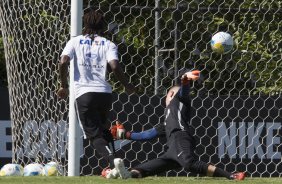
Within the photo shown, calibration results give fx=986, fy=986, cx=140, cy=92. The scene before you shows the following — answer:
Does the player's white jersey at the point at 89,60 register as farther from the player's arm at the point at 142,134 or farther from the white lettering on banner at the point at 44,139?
the white lettering on banner at the point at 44,139

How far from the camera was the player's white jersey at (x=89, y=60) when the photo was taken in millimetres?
9094

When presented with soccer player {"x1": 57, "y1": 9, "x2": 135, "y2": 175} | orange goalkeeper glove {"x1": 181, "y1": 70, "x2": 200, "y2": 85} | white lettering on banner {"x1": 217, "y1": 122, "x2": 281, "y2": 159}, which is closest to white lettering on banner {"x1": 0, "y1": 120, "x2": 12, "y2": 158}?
soccer player {"x1": 57, "y1": 9, "x2": 135, "y2": 175}

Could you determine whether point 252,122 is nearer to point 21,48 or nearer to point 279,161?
point 279,161

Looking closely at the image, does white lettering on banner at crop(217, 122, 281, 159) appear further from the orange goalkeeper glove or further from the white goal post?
the orange goalkeeper glove

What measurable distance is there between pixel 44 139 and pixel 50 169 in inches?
32.2

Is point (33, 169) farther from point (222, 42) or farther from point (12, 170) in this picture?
point (222, 42)

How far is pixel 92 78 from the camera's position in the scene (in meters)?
9.09

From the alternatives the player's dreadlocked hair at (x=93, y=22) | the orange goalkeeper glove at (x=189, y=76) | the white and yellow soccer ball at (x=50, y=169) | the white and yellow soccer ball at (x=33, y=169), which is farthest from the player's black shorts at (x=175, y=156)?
the white and yellow soccer ball at (x=33, y=169)

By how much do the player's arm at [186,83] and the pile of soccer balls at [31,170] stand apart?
1887mm

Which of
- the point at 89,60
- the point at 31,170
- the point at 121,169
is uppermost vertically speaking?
the point at 89,60

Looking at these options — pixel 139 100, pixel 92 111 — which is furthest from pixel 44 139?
pixel 92 111

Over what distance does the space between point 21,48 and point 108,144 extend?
242cm

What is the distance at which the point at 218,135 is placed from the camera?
11328 mm

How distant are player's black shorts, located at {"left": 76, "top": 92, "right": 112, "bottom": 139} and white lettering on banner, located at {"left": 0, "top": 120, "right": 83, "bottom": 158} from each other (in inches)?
68.9
